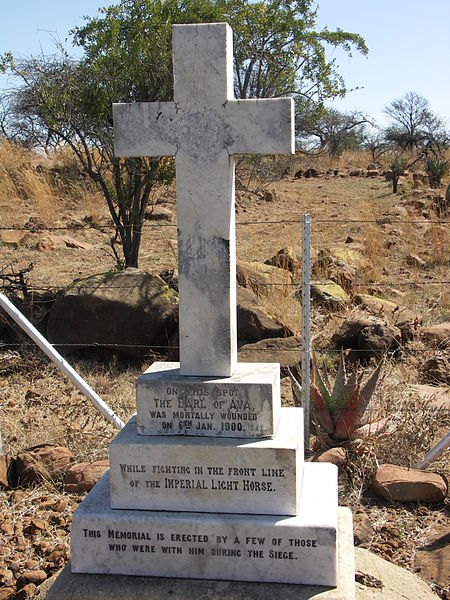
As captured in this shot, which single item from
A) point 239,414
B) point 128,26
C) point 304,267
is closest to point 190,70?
point 239,414

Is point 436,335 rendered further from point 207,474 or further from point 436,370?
point 207,474

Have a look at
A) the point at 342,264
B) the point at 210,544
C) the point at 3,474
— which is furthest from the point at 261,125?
the point at 342,264

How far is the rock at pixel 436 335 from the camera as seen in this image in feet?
22.2

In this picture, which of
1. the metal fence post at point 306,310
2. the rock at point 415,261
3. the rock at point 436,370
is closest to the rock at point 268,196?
the rock at point 415,261

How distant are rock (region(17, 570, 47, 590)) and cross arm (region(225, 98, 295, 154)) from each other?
2251 millimetres

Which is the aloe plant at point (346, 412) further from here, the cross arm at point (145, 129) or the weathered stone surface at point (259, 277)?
the weathered stone surface at point (259, 277)

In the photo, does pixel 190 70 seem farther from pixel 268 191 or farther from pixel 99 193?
pixel 268 191

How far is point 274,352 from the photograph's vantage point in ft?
20.7

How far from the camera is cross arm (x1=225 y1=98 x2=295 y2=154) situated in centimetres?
319

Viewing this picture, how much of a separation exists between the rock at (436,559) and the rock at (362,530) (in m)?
0.26

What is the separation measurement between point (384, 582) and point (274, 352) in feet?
9.63

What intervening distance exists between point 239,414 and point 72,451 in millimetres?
2154

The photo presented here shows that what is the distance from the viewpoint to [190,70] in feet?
10.5

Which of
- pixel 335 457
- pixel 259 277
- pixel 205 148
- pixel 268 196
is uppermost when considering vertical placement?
pixel 268 196
